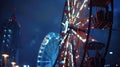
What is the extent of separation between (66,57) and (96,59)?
4601mm

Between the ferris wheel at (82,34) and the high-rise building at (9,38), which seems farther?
the high-rise building at (9,38)

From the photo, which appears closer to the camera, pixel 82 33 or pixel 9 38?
pixel 82 33

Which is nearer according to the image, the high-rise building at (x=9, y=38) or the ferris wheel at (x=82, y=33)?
the ferris wheel at (x=82, y=33)

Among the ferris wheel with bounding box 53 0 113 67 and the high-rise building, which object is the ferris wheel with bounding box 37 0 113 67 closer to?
the ferris wheel with bounding box 53 0 113 67

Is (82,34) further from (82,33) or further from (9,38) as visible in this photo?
(9,38)

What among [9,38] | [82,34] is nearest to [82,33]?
[82,34]

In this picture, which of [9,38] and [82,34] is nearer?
[82,34]

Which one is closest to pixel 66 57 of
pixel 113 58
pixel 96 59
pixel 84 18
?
pixel 84 18

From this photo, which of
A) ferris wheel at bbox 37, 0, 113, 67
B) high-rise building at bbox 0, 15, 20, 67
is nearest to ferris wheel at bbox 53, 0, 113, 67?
ferris wheel at bbox 37, 0, 113, 67

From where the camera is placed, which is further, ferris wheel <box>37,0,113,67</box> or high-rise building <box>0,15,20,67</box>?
high-rise building <box>0,15,20,67</box>

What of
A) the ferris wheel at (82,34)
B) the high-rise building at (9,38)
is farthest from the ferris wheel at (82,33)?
the high-rise building at (9,38)

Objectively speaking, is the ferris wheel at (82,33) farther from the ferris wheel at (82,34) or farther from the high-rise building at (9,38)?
the high-rise building at (9,38)

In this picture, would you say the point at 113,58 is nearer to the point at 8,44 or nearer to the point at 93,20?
the point at 8,44

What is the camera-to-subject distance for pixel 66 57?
773 inches
